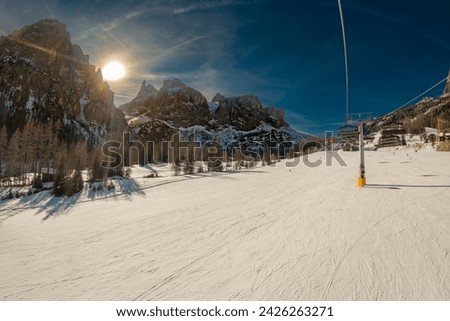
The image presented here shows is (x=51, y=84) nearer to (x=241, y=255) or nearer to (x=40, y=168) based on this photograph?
(x=40, y=168)

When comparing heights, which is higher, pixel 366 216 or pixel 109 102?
pixel 109 102

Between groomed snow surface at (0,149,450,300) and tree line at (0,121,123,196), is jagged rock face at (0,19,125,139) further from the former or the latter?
groomed snow surface at (0,149,450,300)

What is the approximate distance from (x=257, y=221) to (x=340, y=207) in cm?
287

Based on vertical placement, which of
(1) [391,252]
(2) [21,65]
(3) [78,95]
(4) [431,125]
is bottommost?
(1) [391,252]

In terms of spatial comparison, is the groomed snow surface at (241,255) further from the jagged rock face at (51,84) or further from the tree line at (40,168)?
the jagged rock face at (51,84)

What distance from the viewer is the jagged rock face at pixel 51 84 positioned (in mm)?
92562

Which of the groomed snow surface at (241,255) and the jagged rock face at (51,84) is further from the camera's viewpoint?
the jagged rock face at (51,84)

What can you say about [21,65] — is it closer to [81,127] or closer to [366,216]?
[81,127]

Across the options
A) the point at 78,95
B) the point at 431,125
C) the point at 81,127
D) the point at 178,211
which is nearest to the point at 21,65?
the point at 78,95

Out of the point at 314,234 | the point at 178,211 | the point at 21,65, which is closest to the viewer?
the point at 314,234

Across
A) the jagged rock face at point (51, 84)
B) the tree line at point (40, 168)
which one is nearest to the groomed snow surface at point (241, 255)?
the tree line at point (40, 168)

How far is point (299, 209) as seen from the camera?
25.5 feet

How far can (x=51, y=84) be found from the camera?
104188 millimetres
